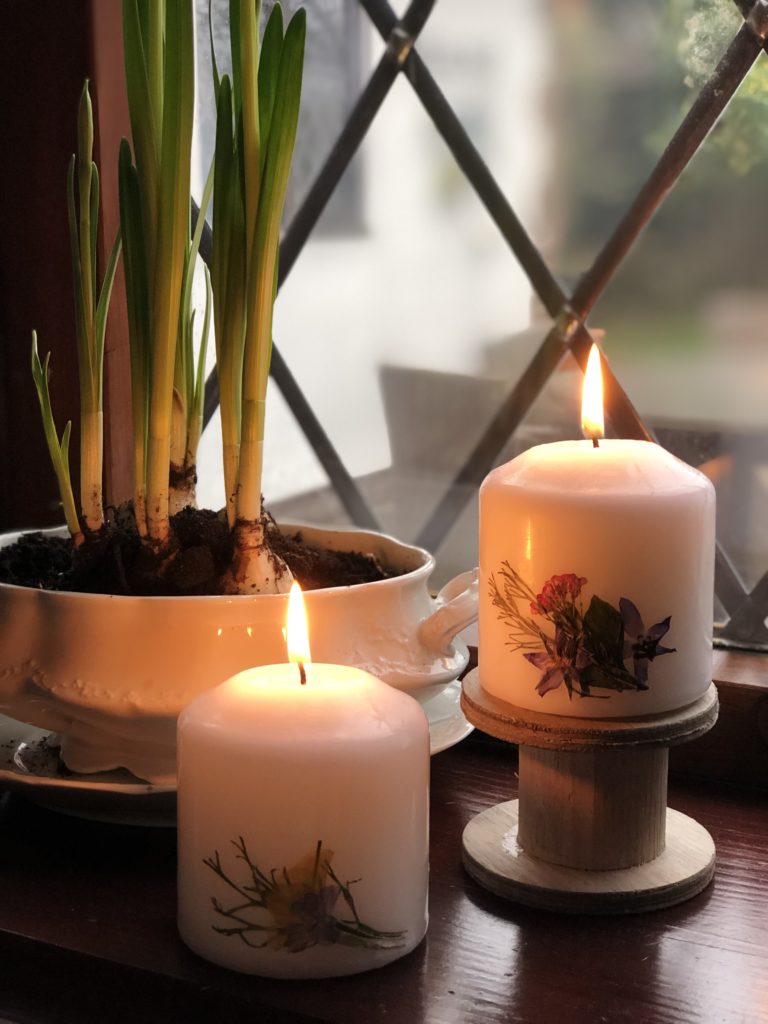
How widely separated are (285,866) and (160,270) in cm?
26

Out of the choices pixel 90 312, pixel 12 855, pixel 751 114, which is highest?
pixel 751 114

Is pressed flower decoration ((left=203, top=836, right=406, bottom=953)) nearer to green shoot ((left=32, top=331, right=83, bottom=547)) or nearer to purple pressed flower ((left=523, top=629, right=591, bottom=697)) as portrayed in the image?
purple pressed flower ((left=523, top=629, right=591, bottom=697))

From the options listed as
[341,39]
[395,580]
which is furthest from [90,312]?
[341,39]

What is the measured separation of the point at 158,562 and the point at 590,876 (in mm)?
229

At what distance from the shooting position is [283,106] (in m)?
0.51

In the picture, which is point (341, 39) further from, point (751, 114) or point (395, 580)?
point (395, 580)

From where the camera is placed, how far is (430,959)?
0.44m

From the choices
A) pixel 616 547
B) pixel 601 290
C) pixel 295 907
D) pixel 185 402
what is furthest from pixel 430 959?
pixel 601 290

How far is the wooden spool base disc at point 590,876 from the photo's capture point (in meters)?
0.46

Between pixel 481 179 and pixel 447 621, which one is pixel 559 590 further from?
pixel 481 179

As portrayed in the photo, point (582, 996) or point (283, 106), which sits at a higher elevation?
point (283, 106)

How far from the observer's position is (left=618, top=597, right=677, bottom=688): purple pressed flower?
447mm

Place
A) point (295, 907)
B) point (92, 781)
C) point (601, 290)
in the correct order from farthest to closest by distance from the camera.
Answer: point (601, 290) → point (92, 781) → point (295, 907)

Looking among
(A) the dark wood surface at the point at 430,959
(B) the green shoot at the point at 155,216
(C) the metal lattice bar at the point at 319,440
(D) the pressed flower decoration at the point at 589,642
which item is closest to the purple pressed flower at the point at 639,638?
(D) the pressed flower decoration at the point at 589,642
